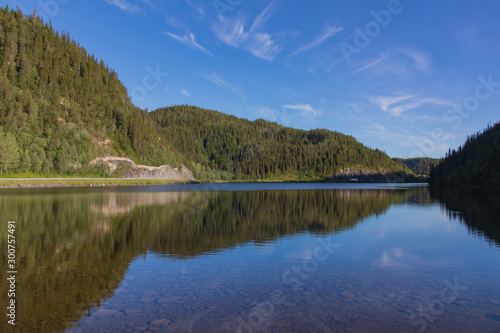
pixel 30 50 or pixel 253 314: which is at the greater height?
pixel 30 50

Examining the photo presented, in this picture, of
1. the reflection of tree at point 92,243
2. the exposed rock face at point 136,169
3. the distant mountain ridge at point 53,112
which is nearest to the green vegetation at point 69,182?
the exposed rock face at point 136,169

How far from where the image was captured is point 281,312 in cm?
1192

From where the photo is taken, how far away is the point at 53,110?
14362 centimetres

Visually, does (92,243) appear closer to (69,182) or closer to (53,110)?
(69,182)

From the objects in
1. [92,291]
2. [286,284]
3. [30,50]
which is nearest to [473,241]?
[286,284]

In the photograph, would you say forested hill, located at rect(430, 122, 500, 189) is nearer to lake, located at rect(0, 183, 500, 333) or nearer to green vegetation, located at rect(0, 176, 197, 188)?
lake, located at rect(0, 183, 500, 333)

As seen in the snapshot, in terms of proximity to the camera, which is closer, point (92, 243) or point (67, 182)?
point (92, 243)

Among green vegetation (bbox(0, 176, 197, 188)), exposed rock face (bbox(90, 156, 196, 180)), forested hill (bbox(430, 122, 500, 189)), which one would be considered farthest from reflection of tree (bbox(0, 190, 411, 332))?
exposed rock face (bbox(90, 156, 196, 180))

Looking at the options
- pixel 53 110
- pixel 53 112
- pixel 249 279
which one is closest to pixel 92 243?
pixel 249 279

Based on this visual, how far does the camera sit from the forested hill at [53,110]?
392 ft

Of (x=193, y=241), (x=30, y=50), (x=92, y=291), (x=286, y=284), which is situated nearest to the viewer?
(x=92, y=291)

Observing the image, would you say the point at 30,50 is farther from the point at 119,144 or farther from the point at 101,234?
the point at 101,234

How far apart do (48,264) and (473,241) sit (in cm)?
2987

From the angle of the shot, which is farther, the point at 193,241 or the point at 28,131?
the point at 28,131
